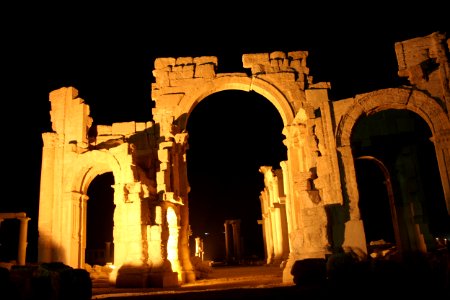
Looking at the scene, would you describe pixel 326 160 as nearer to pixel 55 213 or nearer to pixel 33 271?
pixel 33 271

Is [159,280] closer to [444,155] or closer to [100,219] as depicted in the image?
[444,155]

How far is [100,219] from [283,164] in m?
18.9

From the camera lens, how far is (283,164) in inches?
862

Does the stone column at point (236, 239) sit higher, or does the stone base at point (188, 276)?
the stone column at point (236, 239)

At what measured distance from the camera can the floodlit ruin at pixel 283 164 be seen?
14094 millimetres

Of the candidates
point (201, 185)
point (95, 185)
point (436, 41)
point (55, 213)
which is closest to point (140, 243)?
point (55, 213)

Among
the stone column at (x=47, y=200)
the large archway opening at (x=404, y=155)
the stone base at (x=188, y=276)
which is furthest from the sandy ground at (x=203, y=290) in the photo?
the large archway opening at (x=404, y=155)

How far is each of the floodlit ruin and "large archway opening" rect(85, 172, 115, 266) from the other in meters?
13.4

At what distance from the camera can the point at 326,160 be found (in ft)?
47.7

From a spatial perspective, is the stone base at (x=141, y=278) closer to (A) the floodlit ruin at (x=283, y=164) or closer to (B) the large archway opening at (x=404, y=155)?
(A) the floodlit ruin at (x=283, y=164)

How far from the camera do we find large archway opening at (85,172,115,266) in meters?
32.6

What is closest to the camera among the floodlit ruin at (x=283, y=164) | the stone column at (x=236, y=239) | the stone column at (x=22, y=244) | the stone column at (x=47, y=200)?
the floodlit ruin at (x=283, y=164)

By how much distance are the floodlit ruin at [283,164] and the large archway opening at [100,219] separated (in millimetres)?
13415

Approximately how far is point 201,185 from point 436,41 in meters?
27.0
